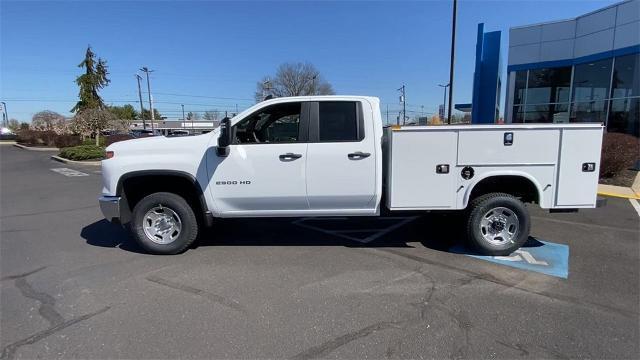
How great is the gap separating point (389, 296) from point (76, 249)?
4.57 m

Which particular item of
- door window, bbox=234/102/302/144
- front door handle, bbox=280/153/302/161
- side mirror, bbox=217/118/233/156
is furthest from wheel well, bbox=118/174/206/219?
front door handle, bbox=280/153/302/161

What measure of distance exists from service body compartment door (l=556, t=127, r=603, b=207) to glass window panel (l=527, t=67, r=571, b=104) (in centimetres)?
1897

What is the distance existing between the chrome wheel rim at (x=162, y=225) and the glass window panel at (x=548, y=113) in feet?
69.9

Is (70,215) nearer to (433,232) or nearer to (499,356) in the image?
(433,232)

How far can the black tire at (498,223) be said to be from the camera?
16.3ft

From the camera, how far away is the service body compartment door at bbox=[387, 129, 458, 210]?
191 inches

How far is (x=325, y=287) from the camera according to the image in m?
4.22

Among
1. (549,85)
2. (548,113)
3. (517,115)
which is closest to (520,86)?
(549,85)

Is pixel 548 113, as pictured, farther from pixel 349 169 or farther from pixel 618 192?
pixel 349 169

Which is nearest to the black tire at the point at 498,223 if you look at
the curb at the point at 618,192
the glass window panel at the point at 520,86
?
the curb at the point at 618,192

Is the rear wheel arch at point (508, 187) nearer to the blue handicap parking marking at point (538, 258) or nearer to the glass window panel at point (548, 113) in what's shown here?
the blue handicap parking marking at point (538, 258)

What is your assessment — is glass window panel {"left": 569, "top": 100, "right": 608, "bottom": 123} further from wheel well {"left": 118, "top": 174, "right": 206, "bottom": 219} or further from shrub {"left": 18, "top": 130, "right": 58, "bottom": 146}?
shrub {"left": 18, "top": 130, "right": 58, "bottom": 146}

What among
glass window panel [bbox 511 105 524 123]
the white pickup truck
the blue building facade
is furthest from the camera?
glass window panel [bbox 511 105 524 123]

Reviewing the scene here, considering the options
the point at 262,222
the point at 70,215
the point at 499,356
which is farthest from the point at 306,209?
the point at 70,215
